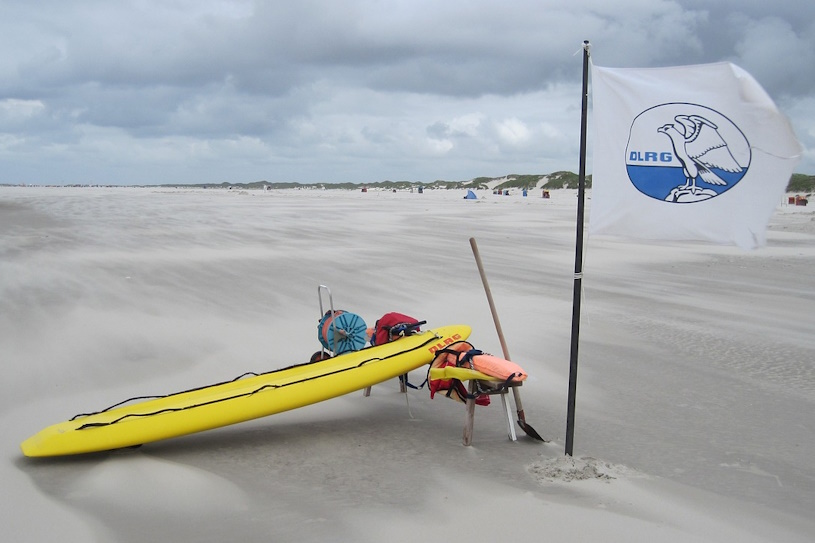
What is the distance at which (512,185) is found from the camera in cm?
7881

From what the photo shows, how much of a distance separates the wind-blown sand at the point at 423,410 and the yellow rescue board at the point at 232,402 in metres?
0.18

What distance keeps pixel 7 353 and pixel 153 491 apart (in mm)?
4039

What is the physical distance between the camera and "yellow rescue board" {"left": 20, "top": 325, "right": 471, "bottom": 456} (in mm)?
4855

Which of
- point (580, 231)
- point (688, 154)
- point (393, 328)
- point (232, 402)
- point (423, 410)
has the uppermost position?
point (688, 154)

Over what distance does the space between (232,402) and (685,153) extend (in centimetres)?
351

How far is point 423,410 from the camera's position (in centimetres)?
640

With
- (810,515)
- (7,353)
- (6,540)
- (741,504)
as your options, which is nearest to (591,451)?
(741,504)

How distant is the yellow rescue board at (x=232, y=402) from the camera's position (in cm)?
486

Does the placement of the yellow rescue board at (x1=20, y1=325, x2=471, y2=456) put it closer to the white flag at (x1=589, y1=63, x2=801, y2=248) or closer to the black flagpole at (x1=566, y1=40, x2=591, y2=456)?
the black flagpole at (x1=566, y1=40, x2=591, y2=456)

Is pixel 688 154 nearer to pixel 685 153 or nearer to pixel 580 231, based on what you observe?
pixel 685 153

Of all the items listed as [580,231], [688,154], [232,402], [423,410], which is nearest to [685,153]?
[688,154]

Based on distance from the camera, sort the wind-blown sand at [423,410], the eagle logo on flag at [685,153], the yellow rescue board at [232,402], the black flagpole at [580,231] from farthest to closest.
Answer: the yellow rescue board at [232,402] → the black flagpole at [580,231] → the eagle logo on flag at [685,153] → the wind-blown sand at [423,410]

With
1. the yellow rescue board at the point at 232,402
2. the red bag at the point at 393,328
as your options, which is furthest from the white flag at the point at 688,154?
the red bag at the point at 393,328

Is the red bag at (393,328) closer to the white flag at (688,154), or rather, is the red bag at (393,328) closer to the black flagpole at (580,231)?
the black flagpole at (580,231)
